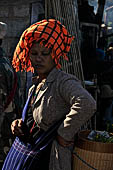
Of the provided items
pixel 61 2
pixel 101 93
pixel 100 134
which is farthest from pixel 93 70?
pixel 100 134

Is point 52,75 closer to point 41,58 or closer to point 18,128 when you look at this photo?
→ point 41,58

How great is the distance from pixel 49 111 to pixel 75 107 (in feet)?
0.71

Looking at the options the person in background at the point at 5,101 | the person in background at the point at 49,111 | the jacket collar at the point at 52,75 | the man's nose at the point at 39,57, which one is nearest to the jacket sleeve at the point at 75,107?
the person in background at the point at 49,111

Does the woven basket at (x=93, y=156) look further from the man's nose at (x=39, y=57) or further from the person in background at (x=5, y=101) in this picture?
the person in background at (x=5, y=101)

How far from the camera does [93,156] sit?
205 centimetres

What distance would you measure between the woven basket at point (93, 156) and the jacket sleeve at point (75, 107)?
0.68 feet

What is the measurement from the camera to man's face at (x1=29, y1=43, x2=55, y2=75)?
2.06m

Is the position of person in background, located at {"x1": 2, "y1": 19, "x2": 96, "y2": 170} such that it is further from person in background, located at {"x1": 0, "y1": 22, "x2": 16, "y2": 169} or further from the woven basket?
person in background, located at {"x1": 0, "y1": 22, "x2": 16, "y2": 169}

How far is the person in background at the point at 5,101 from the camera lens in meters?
3.07

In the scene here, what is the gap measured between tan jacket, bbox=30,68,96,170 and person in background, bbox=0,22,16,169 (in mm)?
1055

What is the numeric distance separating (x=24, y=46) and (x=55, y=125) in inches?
25.7

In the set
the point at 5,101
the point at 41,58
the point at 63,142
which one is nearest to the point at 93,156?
the point at 63,142

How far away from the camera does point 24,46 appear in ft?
7.08

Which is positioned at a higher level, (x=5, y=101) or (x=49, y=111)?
(x=49, y=111)
